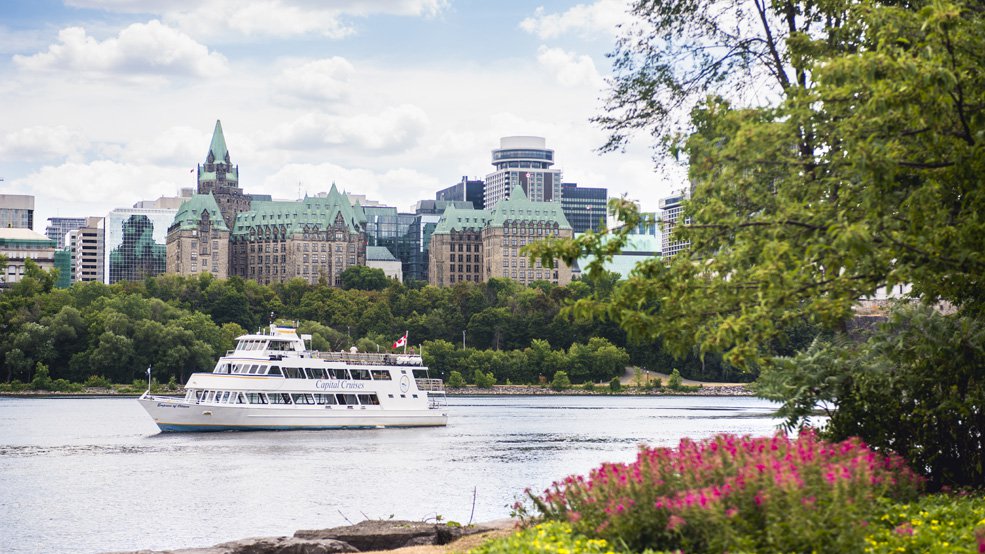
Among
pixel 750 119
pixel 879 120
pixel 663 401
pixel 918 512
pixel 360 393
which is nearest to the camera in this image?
pixel 879 120

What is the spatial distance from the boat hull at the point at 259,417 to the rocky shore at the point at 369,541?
54.7 meters

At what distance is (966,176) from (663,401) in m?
135

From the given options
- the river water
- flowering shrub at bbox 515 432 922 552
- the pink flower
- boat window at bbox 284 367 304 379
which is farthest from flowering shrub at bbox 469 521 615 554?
boat window at bbox 284 367 304 379

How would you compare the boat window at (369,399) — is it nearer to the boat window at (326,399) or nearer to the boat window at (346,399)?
the boat window at (346,399)

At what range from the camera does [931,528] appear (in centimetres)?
1458

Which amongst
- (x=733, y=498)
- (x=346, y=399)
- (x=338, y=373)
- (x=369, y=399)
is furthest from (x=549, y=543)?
(x=369, y=399)

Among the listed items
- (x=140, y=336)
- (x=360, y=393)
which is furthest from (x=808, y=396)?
(x=140, y=336)

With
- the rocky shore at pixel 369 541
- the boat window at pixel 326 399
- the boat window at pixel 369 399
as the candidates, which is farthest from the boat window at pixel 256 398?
the rocky shore at pixel 369 541

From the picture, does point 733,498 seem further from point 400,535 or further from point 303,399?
point 303,399

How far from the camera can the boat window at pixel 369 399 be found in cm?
8144

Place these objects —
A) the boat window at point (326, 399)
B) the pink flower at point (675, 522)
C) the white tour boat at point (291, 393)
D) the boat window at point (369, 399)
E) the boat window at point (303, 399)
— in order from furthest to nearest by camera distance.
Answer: the boat window at point (369, 399) → the boat window at point (326, 399) → the boat window at point (303, 399) → the white tour boat at point (291, 393) → the pink flower at point (675, 522)

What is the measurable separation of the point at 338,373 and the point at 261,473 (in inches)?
1110

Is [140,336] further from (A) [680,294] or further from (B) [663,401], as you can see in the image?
(A) [680,294]

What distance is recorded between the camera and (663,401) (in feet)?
485
